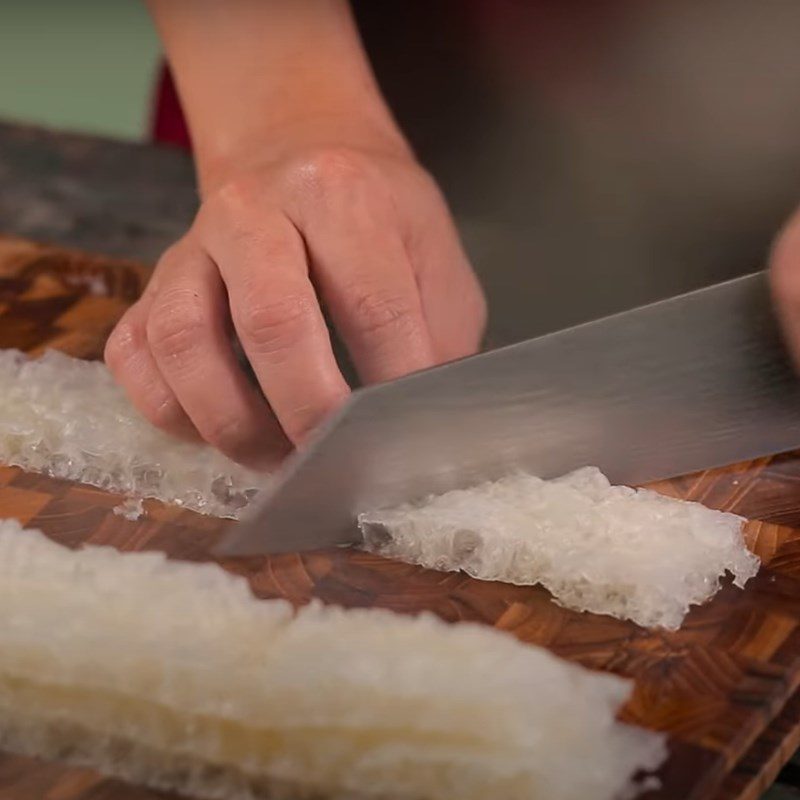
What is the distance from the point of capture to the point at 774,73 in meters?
1.23

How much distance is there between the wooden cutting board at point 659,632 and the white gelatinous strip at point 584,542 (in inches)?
0.4

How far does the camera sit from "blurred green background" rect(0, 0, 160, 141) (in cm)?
279

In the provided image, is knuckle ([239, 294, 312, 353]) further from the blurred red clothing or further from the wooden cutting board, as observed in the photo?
the blurred red clothing

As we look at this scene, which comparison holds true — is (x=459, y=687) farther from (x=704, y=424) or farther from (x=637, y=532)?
(x=704, y=424)

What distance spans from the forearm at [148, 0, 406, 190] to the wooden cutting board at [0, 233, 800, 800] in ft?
1.09

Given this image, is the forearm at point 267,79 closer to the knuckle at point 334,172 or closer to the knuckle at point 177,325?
the knuckle at point 334,172

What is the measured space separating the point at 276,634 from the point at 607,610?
203 millimetres

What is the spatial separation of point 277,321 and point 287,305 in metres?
0.01

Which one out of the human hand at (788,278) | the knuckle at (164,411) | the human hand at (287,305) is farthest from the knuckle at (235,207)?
the human hand at (788,278)

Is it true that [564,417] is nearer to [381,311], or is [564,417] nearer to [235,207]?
[381,311]

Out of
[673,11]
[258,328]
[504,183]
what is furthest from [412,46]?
[258,328]

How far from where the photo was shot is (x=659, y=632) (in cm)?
81

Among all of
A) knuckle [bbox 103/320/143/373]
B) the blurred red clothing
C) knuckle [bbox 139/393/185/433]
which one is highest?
knuckle [bbox 103/320/143/373]

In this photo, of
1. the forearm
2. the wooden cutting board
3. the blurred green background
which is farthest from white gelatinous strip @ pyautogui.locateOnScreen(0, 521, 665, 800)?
the blurred green background
